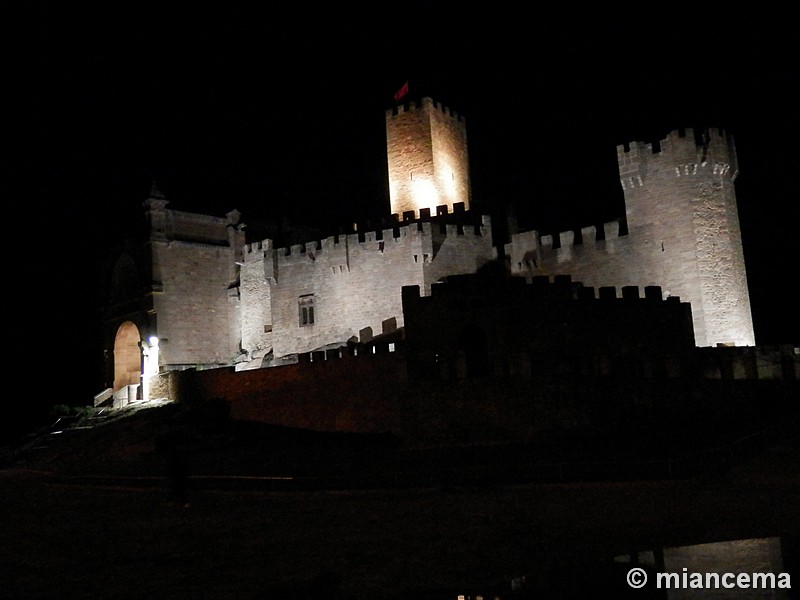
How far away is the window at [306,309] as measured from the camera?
29.7 metres

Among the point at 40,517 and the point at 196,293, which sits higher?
the point at 196,293

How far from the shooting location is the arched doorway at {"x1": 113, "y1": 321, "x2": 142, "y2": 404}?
33438 mm

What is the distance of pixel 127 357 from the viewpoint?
33844 mm

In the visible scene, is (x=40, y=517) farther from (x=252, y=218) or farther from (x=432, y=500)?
(x=252, y=218)

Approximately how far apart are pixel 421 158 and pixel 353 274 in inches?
304

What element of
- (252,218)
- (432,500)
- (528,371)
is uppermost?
(252,218)

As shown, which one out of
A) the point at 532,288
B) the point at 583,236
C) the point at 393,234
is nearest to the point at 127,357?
the point at 393,234

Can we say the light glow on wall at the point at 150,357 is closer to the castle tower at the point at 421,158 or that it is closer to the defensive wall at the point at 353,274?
the defensive wall at the point at 353,274

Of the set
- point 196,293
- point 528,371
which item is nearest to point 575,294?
point 528,371

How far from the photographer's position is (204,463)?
17.7 m

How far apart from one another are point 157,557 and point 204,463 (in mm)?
10302

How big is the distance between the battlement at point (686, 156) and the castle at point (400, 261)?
0.05 meters

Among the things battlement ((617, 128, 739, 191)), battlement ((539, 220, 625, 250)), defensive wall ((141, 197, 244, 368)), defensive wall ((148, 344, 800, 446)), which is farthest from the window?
battlement ((617, 128, 739, 191))

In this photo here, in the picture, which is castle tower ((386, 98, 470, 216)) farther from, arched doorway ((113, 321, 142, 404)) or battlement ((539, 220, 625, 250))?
arched doorway ((113, 321, 142, 404))
